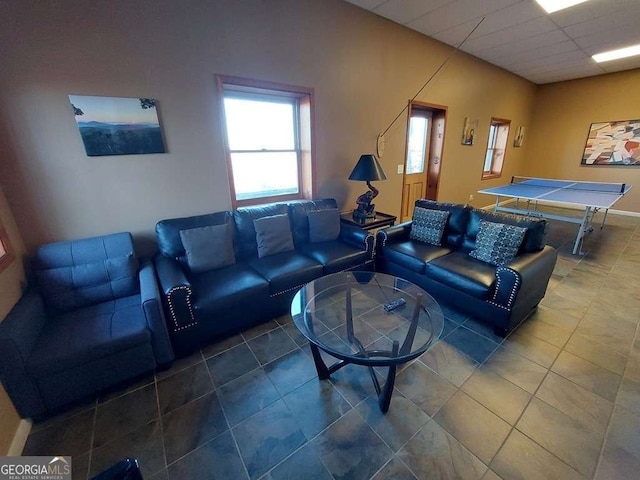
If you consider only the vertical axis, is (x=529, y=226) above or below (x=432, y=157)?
below

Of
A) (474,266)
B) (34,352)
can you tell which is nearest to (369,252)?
(474,266)

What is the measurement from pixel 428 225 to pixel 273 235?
1686 millimetres

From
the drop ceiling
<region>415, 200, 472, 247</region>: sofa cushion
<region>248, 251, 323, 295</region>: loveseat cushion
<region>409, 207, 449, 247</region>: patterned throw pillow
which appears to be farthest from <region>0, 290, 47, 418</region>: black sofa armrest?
the drop ceiling

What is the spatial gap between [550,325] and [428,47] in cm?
384

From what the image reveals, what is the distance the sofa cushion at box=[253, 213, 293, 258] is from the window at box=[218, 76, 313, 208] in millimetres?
434

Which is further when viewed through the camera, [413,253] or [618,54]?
[618,54]

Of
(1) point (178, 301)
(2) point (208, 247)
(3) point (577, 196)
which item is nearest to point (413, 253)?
(2) point (208, 247)

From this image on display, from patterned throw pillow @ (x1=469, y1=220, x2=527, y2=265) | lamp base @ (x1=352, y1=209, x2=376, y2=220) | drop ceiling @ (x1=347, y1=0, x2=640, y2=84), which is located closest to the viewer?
Answer: patterned throw pillow @ (x1=469, y1=220, x2=527, y2=265)

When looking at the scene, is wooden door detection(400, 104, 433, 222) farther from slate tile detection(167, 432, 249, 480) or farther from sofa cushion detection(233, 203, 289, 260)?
slate tile detection(167, 432, 249, 480)

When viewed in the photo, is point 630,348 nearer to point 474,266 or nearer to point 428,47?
point 474,266

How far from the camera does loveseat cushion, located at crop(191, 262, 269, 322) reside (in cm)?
189

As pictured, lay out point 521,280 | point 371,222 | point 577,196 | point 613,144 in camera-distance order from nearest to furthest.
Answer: point 521,280 → point 371,222 → point 577,196 → point 613,144

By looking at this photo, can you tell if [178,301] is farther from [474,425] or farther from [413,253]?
[413,253]

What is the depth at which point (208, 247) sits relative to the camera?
2262mm
